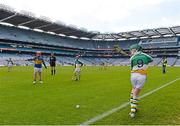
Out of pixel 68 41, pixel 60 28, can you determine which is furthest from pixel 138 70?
pixel 68 41

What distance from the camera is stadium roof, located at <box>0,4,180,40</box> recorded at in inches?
3009

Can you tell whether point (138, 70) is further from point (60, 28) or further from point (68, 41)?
point (68, 41)

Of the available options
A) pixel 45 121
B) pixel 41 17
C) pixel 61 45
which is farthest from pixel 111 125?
pixel 61 45

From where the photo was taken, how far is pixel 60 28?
97250 mm

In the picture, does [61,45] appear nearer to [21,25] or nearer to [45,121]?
[21,25]

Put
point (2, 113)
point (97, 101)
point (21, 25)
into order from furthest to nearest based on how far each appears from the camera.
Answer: point (21, 25) → point (97, 101) → point (2, 113)

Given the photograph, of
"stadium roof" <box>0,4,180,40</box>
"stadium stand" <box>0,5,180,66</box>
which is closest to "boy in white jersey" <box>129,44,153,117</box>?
"stadium stand" <box>0,5,180,66</box>

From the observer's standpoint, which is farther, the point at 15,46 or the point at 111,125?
the point at 15,46

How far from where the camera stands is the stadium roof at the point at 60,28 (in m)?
76.4

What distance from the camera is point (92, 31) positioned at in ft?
362

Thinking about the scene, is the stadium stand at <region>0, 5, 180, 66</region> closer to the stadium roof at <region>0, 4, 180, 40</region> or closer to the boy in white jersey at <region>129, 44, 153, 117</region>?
the stadium roof at <region>0, 4, 180, 40</region>

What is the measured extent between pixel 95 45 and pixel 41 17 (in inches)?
1829

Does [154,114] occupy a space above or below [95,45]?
below

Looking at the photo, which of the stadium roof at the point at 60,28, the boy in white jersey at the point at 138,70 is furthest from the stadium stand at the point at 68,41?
the boy in white jersey at the point at 138,70
